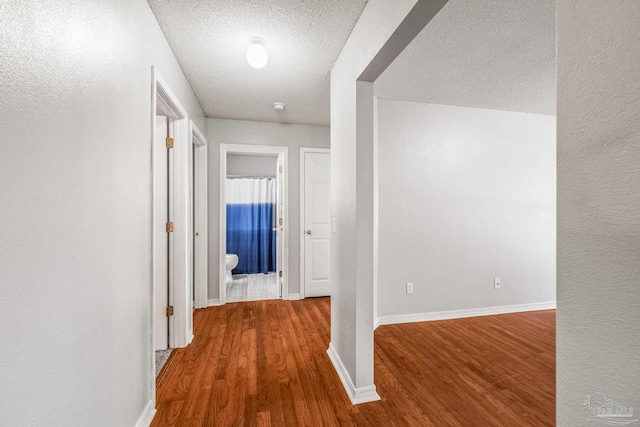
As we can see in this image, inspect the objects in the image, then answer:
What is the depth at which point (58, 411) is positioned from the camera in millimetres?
861

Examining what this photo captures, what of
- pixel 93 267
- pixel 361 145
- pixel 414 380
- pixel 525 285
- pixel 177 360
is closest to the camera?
pixel 93 267

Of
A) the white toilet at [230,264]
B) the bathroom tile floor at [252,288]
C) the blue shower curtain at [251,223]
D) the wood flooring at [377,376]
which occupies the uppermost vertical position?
the blue shower curtain at [251,223]

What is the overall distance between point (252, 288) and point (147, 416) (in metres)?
2.74

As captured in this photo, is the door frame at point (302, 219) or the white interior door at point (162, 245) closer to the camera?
the white interior door at point (162, 245)

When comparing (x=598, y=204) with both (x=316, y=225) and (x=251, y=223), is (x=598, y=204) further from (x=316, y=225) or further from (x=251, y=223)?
(x=251, y=223)

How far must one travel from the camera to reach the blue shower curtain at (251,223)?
5.19 meters

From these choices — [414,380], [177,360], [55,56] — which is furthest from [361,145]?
[177,360]

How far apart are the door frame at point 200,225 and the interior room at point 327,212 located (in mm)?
32

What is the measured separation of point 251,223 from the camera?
5.29 metres

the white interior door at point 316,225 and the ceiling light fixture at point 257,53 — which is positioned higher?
the ceiling light fixture at point 257,53

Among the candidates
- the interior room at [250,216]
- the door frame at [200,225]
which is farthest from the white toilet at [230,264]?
the door frame at [200,225]

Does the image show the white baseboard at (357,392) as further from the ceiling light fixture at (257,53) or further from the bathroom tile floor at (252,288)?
the ceiling light fixture at (257,53)

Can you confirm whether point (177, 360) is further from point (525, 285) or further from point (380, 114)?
point (525, 285)

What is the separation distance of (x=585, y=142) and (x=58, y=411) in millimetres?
1596
